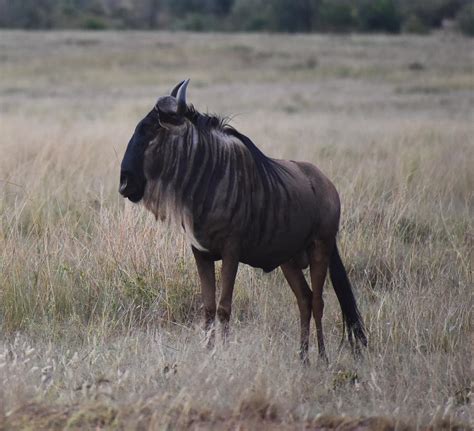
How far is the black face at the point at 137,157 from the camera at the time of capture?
5.25 metres

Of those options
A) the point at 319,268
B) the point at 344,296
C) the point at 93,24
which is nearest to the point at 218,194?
the point at 319,268

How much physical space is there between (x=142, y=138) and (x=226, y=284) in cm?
88

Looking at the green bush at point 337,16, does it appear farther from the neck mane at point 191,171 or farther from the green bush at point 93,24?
the neck mane at point 191,171

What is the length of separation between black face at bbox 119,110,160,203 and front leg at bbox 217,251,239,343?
0.59m

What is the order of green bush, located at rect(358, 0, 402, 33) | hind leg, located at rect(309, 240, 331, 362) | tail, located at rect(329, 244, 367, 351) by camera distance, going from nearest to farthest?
hind leg, located at rect(309, 240, 331, 362) < tail, located at rect(329, 244, 367, 351) < green bush, located at rect(358, 0, 402, 33)

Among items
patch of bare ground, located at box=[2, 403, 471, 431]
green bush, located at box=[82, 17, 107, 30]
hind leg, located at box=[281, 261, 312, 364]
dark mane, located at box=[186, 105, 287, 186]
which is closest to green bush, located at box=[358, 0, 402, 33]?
green bush, located at box=[82, 17, 107, 30]

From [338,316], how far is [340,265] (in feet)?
2.42

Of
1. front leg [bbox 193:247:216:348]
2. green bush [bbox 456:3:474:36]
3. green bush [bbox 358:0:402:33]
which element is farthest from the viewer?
green bush [bbox 358:0:402:33]

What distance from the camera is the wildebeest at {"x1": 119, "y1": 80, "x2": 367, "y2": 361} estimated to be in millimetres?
5277

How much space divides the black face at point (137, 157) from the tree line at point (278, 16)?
57434 millimetres

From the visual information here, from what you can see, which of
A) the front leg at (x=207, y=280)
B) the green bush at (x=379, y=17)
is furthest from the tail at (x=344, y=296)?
the green bush at (x=379, y=17)

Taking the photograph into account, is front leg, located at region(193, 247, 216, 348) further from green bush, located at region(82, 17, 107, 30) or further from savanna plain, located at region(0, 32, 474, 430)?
green bush, located at region(82, 17, 107, 30)

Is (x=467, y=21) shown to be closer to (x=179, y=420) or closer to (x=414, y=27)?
(x=414, y=27)

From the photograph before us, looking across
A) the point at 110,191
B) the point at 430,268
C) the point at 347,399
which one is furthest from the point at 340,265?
the point at 110,191
